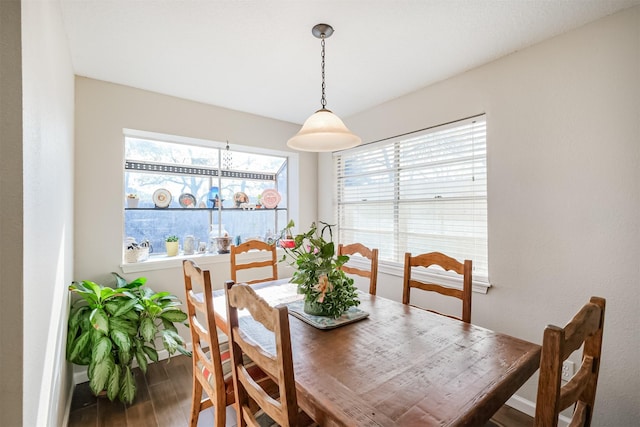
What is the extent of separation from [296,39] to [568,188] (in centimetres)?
196

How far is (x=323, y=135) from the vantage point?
1.87m

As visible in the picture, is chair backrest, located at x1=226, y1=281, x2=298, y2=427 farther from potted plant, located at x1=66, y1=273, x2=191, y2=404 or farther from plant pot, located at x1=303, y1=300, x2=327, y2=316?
potted plant, located at x1=66, y1=273, x2=191, y2=404

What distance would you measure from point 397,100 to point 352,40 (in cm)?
111

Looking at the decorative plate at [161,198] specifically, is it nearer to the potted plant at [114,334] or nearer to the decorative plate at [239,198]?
the decorative plate at [239,198]

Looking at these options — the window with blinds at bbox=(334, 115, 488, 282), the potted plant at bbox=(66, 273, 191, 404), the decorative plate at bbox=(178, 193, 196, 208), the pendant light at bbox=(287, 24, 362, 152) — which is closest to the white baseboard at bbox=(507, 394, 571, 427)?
the window with blinds at bbox=(334, 115, 488, 282)

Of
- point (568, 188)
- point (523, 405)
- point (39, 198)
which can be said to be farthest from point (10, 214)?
point (523, 405)

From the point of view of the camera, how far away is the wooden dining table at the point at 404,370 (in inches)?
35.0

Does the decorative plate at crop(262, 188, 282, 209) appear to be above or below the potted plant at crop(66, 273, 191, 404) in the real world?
above

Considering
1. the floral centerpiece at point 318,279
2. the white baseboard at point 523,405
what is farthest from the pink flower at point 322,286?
the white baseboard at point 523,405

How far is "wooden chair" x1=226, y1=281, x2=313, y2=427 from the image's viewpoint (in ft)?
2.94

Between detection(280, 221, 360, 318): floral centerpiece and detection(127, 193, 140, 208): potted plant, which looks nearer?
detection(280, 221, 360, 318): floral centerpiece

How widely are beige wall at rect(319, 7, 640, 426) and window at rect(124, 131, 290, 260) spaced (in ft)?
7.69

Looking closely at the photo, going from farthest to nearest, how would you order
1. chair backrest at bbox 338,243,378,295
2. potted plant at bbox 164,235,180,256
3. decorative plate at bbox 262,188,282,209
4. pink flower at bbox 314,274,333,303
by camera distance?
1. decorative plate at bbox 262,188,282,209
2. potted plant at bbox 164,235,180,256
3. chair backrest at bbox 338,243,378,295
4. pink flower at bbox 314,274,333,303

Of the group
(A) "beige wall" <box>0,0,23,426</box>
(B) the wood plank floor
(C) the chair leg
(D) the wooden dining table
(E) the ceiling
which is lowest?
(B) the wood plank floor
